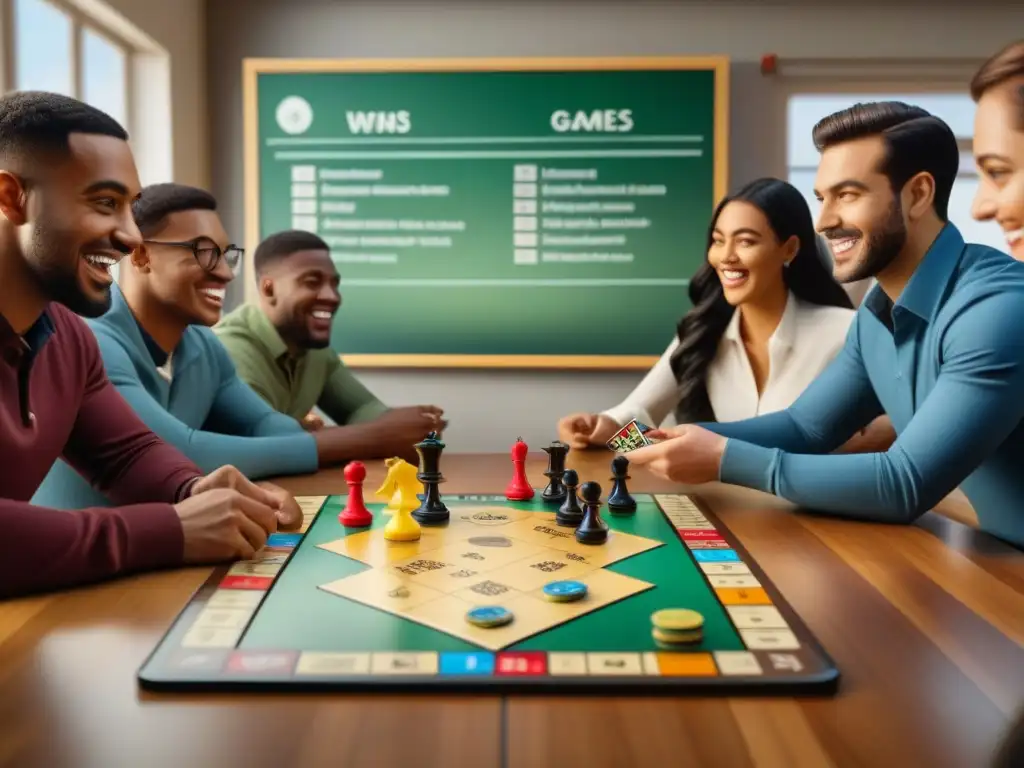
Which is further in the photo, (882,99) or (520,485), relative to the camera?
(882,99)

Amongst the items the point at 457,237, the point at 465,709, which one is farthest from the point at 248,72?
the point at 465,709

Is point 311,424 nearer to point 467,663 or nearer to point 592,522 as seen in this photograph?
point 592,522

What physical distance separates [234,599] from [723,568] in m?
0.57

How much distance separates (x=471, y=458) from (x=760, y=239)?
95 cm

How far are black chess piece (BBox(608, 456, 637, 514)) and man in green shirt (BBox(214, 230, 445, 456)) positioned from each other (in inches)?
47.9

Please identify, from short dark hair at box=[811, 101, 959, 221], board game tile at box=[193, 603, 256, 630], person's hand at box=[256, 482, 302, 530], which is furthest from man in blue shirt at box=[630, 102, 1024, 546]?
board game tile at box=[193, 603, 256, 630]

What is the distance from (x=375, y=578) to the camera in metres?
1.06

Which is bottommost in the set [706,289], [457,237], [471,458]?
[471,458]

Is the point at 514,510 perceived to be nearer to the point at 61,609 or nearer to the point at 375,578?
the point at 375,578

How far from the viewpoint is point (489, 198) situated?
3.65 metres

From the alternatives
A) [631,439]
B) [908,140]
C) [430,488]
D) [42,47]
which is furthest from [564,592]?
[42,47]

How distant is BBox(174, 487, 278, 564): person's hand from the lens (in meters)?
1.12

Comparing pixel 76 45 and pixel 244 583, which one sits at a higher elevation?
pixel 76 45

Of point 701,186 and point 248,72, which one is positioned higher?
point 248,72
